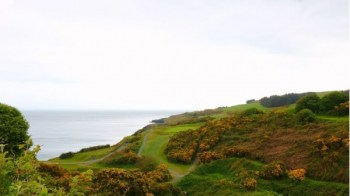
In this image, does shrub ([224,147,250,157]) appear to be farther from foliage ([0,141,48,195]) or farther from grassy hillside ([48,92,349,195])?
foliage ([0,141,48,195])

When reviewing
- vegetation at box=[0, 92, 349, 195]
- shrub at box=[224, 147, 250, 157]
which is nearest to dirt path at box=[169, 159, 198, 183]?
vegetation at box=[0, 92, 349, 195]

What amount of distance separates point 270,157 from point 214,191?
7.08 m

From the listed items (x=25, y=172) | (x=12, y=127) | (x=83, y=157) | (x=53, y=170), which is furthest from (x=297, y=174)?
(x=83, y=157)

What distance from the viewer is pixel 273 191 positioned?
2603 centimetres

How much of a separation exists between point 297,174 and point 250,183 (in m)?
3.51

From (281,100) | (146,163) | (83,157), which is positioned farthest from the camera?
(281,100)

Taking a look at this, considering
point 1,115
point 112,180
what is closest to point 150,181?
point 112,180

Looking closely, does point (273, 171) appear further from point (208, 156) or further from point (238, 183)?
point (208, 156)

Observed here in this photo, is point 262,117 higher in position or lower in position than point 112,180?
higher

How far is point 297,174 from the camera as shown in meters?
26.8

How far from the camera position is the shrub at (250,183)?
86.2 ft

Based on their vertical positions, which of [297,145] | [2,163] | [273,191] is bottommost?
[273,191]

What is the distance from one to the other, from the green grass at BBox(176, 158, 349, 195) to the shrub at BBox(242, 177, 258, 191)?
268 mm

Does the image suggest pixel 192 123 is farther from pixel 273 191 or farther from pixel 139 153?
pixel 273 191
